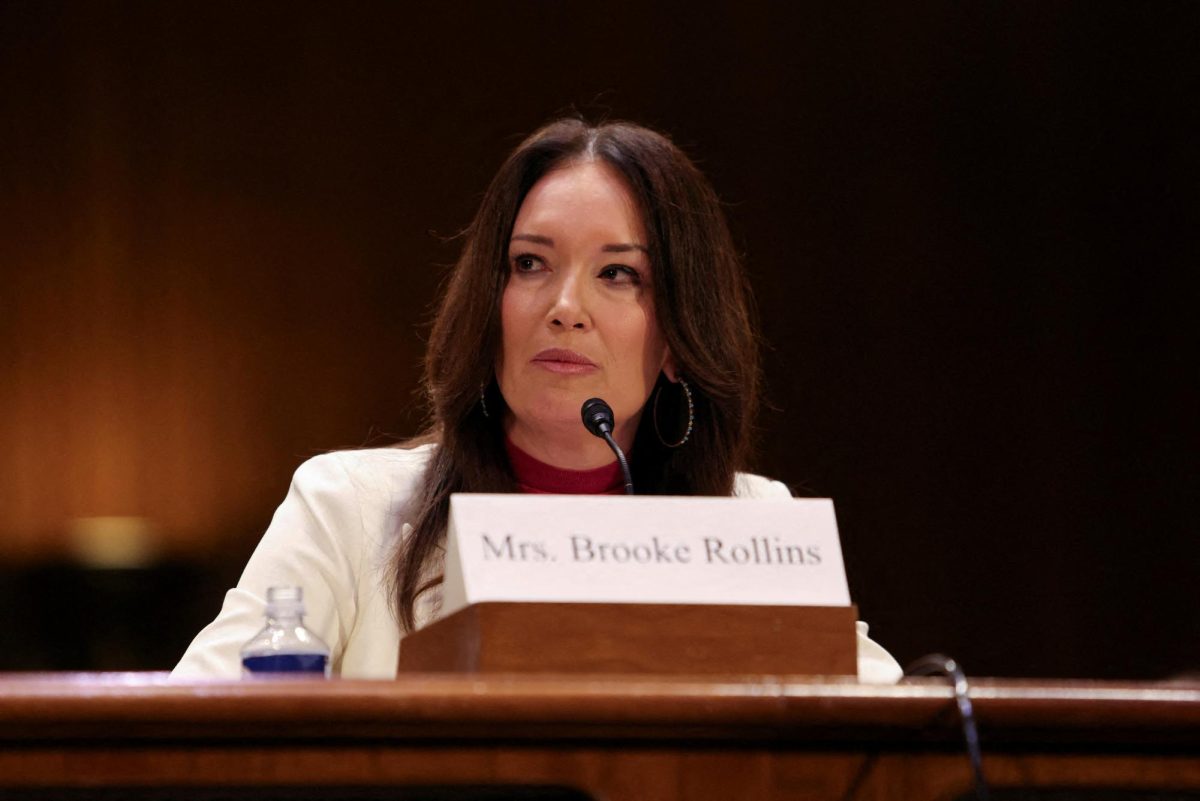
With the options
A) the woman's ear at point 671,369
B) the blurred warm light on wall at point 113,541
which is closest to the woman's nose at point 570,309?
the woman's ear at point 671,369

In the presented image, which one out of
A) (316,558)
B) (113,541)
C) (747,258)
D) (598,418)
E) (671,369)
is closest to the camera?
(598,418)

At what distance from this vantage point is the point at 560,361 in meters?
1.75

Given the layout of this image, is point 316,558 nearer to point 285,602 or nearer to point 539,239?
point 539,239

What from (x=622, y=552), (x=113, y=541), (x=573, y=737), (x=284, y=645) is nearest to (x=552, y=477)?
(x=284, y=645)

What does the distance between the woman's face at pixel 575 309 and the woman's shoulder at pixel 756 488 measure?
18 cm

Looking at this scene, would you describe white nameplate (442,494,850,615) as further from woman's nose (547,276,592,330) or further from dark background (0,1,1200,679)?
dark background (0,1,1200,679)

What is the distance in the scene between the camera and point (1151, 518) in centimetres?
346

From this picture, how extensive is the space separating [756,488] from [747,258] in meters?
1.60

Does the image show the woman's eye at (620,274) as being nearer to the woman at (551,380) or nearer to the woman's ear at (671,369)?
the woman at (551,380)

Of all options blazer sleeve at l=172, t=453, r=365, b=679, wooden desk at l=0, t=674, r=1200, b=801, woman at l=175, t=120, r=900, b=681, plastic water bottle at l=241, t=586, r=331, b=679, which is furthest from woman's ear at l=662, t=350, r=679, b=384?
wooden desk at l=0, t=674, r=1200, b=801

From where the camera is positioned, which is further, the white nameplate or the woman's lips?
the woman's lips

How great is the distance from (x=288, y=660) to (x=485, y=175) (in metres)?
2.37

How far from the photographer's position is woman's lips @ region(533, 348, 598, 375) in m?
1.75

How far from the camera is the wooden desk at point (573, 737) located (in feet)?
2.57
